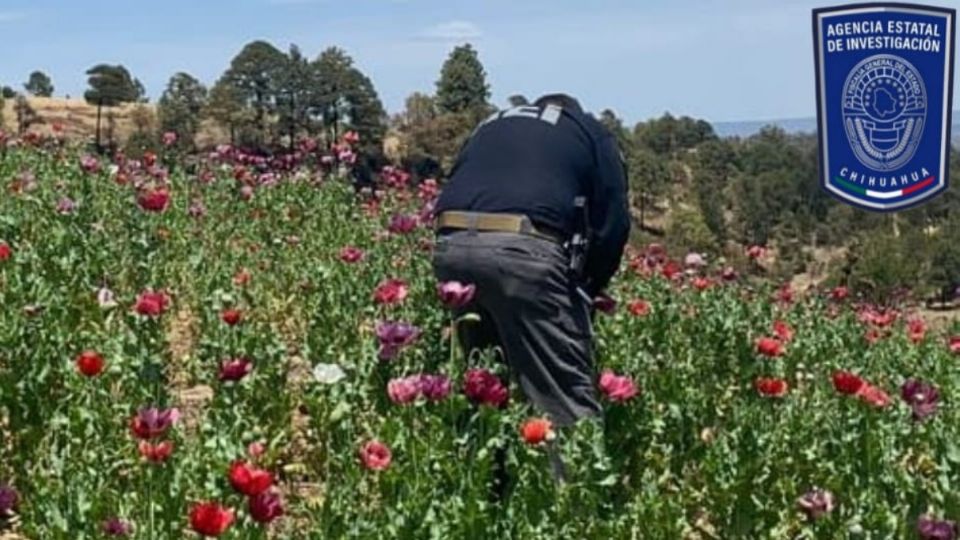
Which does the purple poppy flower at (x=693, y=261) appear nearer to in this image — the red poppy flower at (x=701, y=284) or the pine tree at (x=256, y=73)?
the red poppy flower at (x=701, y=284)

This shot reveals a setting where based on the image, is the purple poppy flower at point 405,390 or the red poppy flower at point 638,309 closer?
the purple poppy flower at point 405,390

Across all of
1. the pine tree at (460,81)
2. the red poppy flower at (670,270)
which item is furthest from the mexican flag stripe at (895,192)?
the pine tree at (460,81)

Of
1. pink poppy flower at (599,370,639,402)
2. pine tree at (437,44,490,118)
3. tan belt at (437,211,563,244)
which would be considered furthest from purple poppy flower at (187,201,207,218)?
pine tree at (437,44,490,118)

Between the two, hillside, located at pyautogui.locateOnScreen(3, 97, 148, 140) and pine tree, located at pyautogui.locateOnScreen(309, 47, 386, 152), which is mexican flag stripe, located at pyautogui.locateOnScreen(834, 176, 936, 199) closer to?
pine tree, located at pyautogui.locateOnScreen(309, 47, 386, 152)

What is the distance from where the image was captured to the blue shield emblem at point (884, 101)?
10383mm

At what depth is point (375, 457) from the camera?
335cm

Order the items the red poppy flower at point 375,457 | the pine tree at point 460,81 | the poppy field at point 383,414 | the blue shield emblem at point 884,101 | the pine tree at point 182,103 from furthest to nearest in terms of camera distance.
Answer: the pine tree at point 182,103, the pine tree at point 460,81, the blue shield emblem at point 884,101, the poppy field at point 383,414, the red poppy flower at point 375,457

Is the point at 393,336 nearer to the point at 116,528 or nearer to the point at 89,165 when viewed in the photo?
the point at 116,528

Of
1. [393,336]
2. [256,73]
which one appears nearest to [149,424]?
[393,336]

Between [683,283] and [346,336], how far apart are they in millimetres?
3547

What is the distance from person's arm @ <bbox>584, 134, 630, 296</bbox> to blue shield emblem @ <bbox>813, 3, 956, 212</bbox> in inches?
242

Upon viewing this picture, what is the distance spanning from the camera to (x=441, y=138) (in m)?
61.1

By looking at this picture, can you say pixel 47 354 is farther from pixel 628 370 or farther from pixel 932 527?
pixel 932 527

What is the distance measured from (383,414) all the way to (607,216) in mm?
1006
